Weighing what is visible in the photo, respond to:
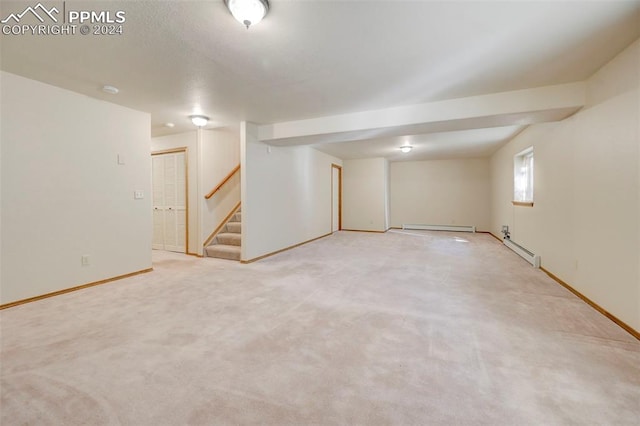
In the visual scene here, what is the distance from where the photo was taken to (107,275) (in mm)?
3543

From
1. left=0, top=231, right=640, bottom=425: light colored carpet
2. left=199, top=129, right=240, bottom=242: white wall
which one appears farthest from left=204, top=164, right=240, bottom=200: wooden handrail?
left=0, top=231, right=640, bottom=425: light colored carpet

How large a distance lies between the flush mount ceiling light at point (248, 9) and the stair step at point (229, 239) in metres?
3.91

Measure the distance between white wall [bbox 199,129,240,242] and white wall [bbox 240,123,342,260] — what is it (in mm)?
927

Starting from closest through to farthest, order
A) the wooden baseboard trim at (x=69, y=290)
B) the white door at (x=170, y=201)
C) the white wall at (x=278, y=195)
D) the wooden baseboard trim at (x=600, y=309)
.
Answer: the wooden baseboard trim at (x=600, y=309)
the wooden baseboard trim at (x=69, y=290)
the white wall at (x=278, y=195)
the white door at (x=170, y=201)

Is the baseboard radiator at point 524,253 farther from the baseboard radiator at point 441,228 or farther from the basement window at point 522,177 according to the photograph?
the baseboard radiator at point 441,228

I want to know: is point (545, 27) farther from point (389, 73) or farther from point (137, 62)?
point (137, 62)

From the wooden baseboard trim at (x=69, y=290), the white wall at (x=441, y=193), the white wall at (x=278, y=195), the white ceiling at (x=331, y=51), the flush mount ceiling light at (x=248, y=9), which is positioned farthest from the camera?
the white wall at (x=441, y=193)

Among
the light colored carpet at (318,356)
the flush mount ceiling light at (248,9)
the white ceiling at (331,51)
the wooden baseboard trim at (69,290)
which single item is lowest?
the light colored carpet at (318,356)

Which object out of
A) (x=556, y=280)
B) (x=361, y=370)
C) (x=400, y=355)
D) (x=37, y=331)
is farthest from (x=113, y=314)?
(x=556, y=280)

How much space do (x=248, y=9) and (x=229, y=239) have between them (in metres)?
4.15

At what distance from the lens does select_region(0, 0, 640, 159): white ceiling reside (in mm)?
1818

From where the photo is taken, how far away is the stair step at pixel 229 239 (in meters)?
5.13

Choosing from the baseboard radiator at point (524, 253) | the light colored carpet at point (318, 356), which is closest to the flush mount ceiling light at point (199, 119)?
the light colored carpet at point (318, 356)

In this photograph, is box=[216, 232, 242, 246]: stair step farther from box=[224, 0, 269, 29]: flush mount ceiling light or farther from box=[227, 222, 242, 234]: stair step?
box=[224, 0, 269, 29]: flush mount ceiling light
